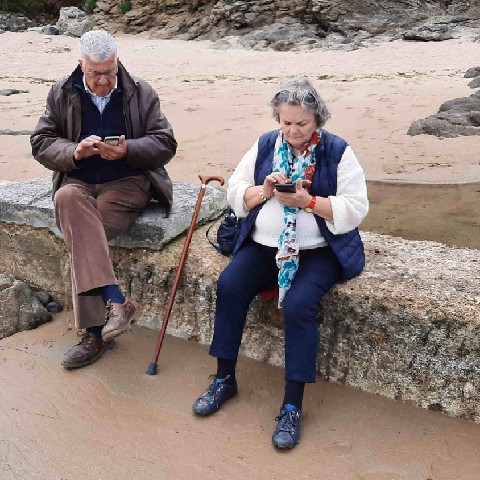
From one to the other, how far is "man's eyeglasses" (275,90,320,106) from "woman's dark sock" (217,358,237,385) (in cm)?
118

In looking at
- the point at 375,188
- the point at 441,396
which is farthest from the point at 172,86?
the point at 441,396

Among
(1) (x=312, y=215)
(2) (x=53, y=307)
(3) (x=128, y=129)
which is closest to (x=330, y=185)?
(1) (x=312, y=215)

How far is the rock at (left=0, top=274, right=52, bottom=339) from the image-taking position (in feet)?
12.0

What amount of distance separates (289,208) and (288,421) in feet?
2.96

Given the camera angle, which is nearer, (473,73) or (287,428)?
(287,428)

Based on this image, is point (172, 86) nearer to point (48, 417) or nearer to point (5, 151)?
point (5, 151)

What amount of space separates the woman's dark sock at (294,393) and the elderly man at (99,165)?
2.79ft

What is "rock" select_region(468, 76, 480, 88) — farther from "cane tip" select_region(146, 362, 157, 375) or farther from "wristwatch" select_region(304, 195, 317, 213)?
"cane tip" select_region(146, 362, 157, 375)

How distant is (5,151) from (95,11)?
17.1 meters

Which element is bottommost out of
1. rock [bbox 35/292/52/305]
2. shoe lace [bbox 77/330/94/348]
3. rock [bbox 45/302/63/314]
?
rock [bbox 45/302/63/314]

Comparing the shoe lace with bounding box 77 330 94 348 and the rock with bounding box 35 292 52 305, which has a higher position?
the shoe lace with bounding box 77 330 94 348

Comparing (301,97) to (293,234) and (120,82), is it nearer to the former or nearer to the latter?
(293,234)

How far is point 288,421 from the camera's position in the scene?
2740 mm

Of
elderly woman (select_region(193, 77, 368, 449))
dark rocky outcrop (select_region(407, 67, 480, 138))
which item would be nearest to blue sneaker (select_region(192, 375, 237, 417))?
elderly woman (select_region(193, 77, 368, 449))
